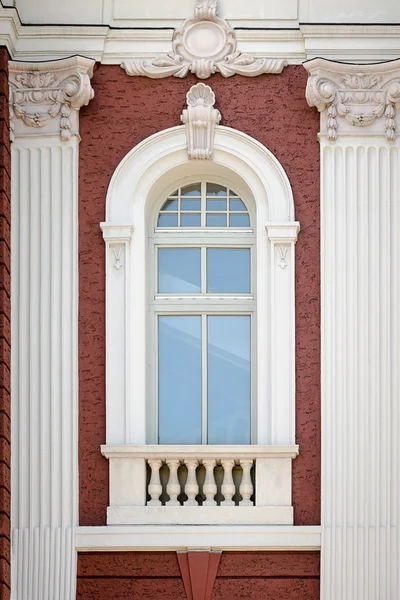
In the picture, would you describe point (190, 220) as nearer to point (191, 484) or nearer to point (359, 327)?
point (359, 327)

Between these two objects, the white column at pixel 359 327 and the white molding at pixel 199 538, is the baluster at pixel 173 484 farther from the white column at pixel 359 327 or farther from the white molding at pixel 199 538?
the white column at pixel 359 327

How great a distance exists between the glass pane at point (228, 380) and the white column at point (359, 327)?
3.33 ft

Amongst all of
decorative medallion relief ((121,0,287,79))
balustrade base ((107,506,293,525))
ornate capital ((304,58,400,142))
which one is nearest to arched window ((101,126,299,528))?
balustrade base ((107,506,293,525))

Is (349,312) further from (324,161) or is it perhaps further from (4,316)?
(4,316)

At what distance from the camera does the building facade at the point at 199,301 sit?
19453mm

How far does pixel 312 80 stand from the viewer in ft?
66.1

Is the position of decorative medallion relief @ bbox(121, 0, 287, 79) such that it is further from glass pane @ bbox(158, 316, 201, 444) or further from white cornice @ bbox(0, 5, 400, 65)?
glass pane @ bbox(158, 316, 201, 444)

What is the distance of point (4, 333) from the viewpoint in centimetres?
1948

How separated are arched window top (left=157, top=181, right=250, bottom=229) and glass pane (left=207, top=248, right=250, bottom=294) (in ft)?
1.02

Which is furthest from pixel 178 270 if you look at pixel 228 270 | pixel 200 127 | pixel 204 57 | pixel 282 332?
pixel 204 57

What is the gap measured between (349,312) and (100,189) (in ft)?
10.3

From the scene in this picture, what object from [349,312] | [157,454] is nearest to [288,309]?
[349,312]

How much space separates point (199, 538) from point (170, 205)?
12.8ft

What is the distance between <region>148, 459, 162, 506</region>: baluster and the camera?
19578 mm
